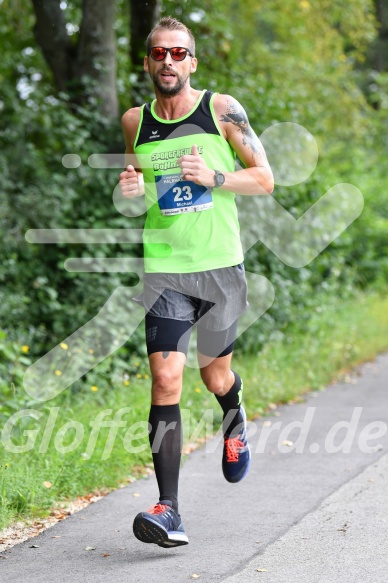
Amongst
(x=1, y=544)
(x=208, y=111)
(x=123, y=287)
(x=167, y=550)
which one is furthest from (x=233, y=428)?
(x=123, y=287)

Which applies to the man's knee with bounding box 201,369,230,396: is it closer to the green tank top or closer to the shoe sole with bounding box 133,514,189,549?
the green tank top

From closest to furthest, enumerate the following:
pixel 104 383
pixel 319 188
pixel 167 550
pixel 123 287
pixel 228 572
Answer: pixel 228 572, pixel 167 550, pixel 104 383, pixel 123 287, pixel 319 188

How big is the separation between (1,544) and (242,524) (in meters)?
1.15

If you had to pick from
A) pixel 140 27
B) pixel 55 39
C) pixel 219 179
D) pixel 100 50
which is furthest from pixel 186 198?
pixel 55 39

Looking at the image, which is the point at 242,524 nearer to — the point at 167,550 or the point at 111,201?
the point at 167,550

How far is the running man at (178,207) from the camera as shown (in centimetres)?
434

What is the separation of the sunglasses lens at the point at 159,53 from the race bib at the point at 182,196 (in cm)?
53

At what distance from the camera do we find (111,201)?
375 inches

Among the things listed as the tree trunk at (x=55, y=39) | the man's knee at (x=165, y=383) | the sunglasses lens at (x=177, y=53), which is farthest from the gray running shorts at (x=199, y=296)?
the tree trunk at (x=55, y=39)

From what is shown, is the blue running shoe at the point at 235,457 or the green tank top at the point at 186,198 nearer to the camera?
the green tank top at the point at 186,198

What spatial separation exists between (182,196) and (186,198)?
0.02 meters

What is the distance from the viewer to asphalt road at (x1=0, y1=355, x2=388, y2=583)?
4.02 meters

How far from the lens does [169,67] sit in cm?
444
